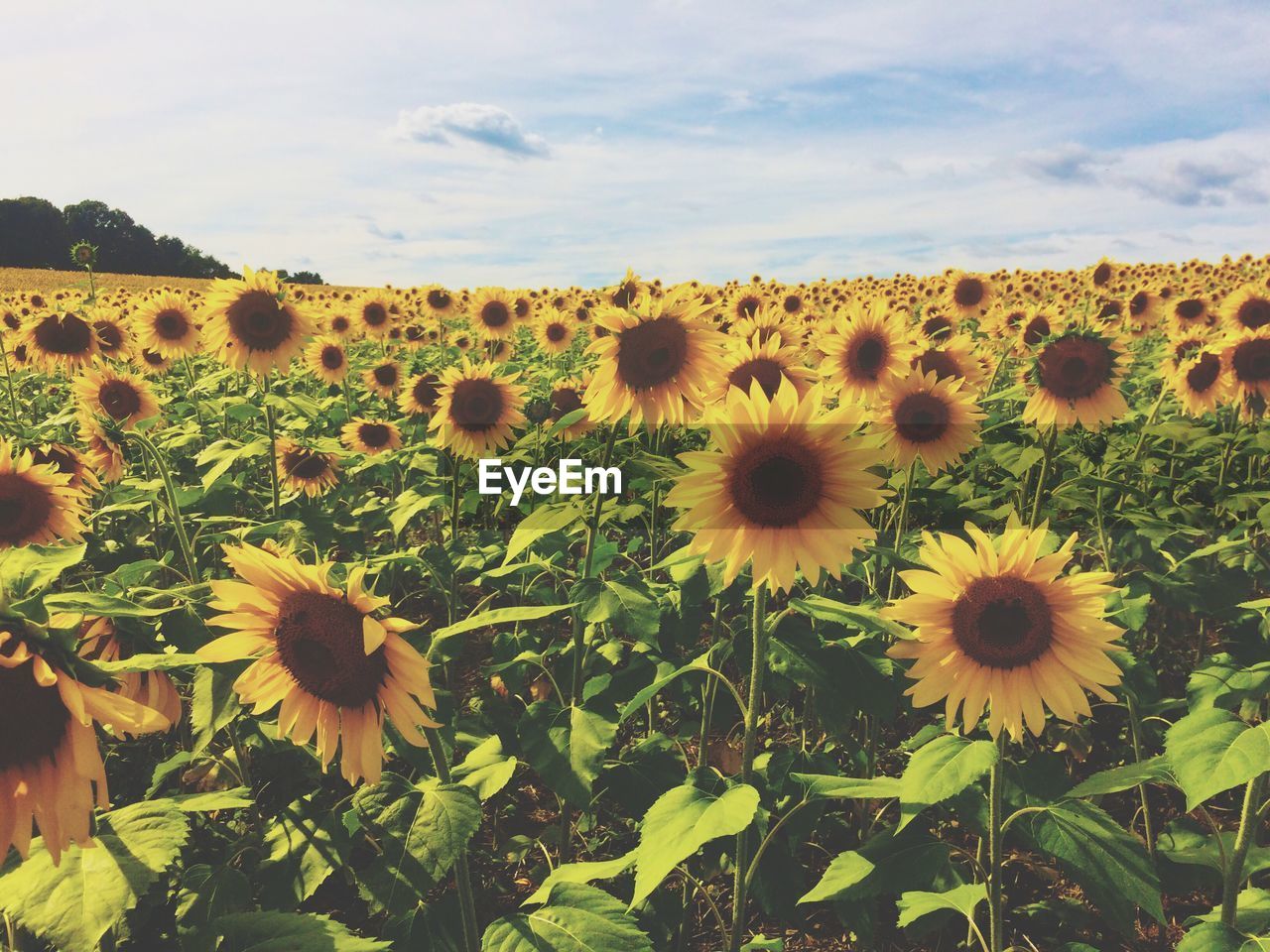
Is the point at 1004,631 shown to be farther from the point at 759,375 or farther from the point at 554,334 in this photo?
the point at 554,334

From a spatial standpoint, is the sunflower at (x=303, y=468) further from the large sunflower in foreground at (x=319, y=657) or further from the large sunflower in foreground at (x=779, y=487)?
the large sunflower in foreground at (x=779, y=487)

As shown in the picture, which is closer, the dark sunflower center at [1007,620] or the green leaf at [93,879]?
the green leaf at [93,879]

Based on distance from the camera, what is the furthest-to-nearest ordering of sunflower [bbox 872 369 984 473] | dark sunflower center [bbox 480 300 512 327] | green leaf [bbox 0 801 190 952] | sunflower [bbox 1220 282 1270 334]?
dark sunflower center [bbox 480 300 512 327] < sunflower [bbox 1220 282 1270 334] < sunflower [bbox 872 369 984 473] < green leaf [bbox 0 801 190 952]

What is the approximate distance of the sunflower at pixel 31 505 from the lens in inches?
137

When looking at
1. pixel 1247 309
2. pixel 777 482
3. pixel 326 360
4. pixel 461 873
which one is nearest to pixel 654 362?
pixel 777 482

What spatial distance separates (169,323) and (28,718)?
7.84 m

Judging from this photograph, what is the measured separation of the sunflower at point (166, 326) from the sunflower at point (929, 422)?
7221 mm

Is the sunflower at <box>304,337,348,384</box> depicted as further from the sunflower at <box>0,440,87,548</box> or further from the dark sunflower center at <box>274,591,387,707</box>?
the dark sunflower center at <box>274,591,387,707</box>

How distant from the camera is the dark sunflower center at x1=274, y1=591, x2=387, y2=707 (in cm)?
A: 191

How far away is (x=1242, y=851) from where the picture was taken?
2334mm

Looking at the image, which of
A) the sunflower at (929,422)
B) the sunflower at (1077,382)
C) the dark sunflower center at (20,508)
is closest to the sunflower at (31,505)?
the dark sunflower center at (20,508)

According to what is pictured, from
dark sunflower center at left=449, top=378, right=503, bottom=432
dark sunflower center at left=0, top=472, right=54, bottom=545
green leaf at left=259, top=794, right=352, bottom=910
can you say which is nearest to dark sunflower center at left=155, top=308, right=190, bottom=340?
dark sunflower center at left=449, top=378, right=503, bottom=432

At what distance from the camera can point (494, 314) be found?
11.9 m

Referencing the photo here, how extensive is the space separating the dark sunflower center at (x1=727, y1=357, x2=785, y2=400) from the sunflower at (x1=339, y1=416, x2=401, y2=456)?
432cm
